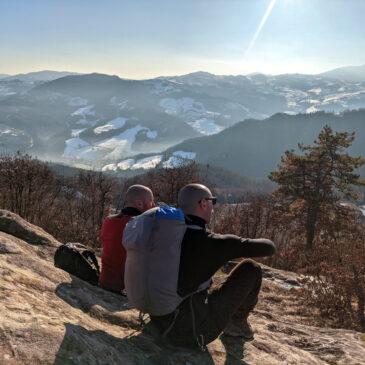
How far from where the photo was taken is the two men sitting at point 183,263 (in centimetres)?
429

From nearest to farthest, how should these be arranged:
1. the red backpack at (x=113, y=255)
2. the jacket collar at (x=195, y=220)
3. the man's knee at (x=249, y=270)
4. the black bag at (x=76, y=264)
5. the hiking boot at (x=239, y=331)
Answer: the jacket collar at (x=195, y=220)
the man's knee at (x=249, y=270)
the hiking boot at (x=239, y=331)
the red backpack at (x=113, y=255)
the black bag at (x=76, y=264)

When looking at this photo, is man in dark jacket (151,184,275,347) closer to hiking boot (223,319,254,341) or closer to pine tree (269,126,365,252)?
hiking boot (223,319,254,341)

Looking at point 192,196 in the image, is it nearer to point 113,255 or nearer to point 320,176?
point 113,255

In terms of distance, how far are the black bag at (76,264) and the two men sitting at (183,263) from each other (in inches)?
75.3

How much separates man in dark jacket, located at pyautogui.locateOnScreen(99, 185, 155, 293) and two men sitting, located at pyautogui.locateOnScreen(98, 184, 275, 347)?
4.45 ft

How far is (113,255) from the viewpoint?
6152 millimetres

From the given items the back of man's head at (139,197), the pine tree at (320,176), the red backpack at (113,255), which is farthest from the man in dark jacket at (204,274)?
the pine tree at (320,176)

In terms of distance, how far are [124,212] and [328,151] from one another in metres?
31.6

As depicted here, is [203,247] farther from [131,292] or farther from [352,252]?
[352,252]

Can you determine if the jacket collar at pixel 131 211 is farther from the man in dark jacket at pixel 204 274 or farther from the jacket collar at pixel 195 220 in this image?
the jacket collar at pixel 195 220

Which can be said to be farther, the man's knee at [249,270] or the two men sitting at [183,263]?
the man's knee at [249,270]

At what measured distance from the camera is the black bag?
638 centimetres

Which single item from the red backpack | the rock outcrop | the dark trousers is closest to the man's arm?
the dark trousers

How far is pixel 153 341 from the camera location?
465 cm
